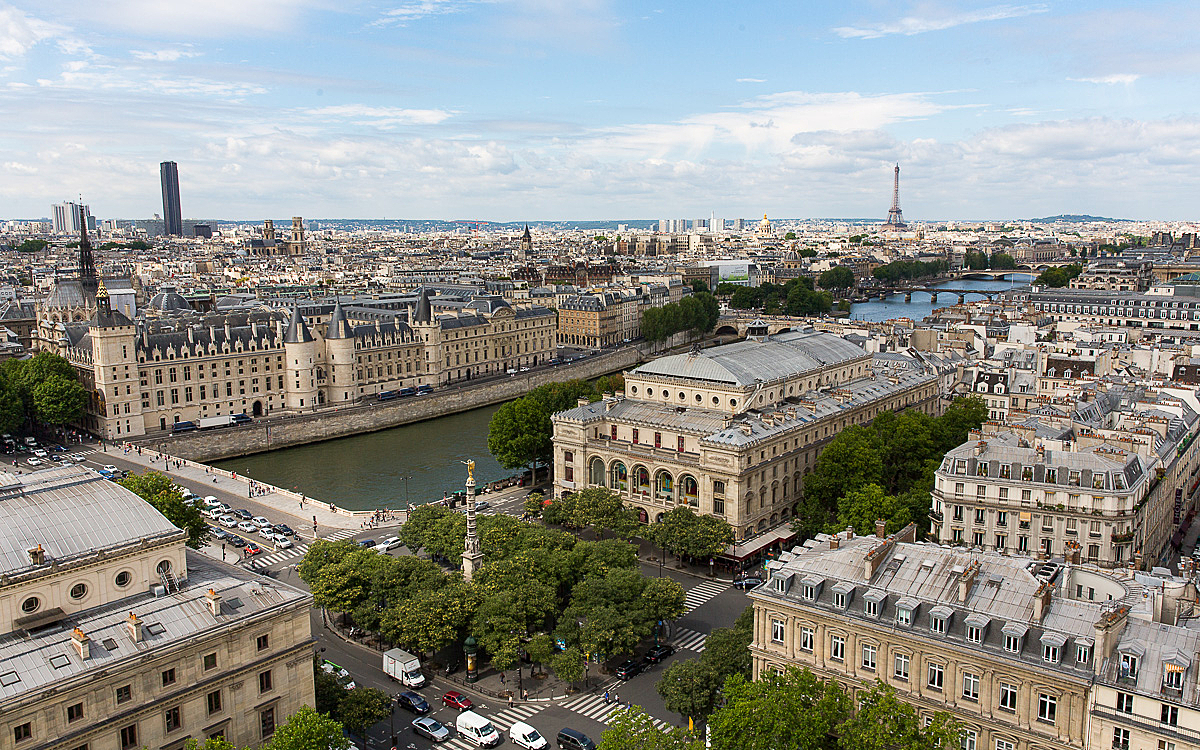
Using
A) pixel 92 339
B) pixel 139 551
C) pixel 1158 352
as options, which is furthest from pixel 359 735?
pixel 1158 352

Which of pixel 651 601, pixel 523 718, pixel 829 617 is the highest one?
pixel 829 617

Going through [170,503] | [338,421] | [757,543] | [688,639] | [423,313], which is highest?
[423,313]

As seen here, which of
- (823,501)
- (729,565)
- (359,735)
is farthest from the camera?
(823,501)

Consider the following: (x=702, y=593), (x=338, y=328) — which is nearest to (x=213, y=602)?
(x=702, y=593)

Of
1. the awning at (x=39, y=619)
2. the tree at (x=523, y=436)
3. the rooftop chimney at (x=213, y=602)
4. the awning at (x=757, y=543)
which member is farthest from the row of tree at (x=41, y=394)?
the awning at (x=757, y=543)

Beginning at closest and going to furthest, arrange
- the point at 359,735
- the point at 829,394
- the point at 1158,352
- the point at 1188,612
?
the point at 1188,612 → the point at 359,735 → the point at 829,394 → the point at 1158,352

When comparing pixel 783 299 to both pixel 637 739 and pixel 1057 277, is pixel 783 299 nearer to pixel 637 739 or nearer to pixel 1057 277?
pixel 1057 277

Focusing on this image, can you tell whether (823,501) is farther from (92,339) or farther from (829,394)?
(92,339)
